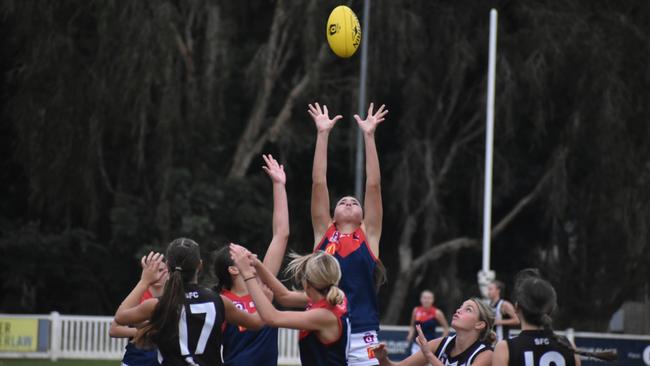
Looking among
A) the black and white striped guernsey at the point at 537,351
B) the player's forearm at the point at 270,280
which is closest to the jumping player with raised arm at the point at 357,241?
the player's forearm at the point at 270,280

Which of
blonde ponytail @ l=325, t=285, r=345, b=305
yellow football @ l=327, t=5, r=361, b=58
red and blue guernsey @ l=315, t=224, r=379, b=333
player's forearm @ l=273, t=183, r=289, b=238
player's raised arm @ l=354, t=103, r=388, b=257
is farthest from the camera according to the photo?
yellow football @ l=327, t=5, r=361, b=58

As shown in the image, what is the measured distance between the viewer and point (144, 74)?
2844 cm

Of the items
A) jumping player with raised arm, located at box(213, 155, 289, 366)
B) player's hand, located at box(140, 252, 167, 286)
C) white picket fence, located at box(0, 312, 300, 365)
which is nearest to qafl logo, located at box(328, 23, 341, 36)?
jumping player with raised arm, located at box(213, 155, 289, 366)

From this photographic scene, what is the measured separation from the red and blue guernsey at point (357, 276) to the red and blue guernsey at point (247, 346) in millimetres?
699

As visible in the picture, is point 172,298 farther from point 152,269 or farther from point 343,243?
point 343,243

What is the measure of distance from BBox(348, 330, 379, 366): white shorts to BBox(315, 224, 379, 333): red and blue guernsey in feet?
0.31

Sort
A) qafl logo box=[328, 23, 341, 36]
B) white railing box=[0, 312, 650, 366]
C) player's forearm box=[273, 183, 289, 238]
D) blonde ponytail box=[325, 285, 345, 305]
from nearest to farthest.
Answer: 1. blonde ponytail box=[325, 285, 345, 305]
2. player's forearm box=[273, 183, 289, 238]
3. qafl logo box=[328, 23, 341, 36]
4. white railing box=[0, 312, 650, 366]

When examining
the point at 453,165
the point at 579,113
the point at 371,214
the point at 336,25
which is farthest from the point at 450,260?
the point at 371,214

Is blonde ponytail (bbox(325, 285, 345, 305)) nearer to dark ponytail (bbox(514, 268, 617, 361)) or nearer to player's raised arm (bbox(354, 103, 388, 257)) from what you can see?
dark ponytail (bbox(514, 268, 617, 361))

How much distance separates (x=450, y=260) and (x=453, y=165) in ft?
8.93

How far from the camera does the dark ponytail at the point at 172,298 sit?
7.00 m

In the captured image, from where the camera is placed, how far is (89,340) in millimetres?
26344

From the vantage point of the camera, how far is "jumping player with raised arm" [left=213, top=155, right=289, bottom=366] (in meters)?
8.00

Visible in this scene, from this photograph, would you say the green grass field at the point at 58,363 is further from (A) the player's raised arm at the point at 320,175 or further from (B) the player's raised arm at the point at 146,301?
(B) the player's raised arm at the point at 146,301
